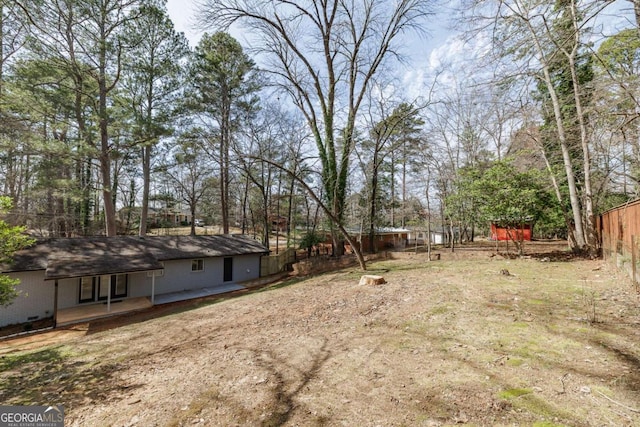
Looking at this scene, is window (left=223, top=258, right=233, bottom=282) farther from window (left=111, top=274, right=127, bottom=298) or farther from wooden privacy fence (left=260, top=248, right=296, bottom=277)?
window (left=111, top=274, right=127, bottom=298)

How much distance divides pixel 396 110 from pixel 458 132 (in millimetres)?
8271

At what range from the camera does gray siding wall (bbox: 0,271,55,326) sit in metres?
9.30

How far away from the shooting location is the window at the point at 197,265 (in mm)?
14123

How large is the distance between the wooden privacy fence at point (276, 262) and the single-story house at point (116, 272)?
28.9 inches

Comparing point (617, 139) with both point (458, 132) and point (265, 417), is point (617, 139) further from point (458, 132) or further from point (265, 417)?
point (458, 132)

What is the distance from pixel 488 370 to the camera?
3.14 metres

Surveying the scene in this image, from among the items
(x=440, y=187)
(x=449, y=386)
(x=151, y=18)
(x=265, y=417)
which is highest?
(x=151, y=18)

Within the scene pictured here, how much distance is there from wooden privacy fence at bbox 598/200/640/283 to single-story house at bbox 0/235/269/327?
1469cm

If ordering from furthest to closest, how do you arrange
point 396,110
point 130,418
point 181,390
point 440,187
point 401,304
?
point 440,187
point 396,110
point 401,304
point 181,390
point 130,418

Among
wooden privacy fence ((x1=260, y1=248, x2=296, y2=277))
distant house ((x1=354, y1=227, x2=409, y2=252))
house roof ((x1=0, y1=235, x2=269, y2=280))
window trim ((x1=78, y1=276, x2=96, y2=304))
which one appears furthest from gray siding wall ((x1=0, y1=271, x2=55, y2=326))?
distant house ((x1=354, y1=227, x2=409, y2=252))

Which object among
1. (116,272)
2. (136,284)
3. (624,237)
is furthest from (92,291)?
(624,237)

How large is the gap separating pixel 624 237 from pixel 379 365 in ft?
24.8

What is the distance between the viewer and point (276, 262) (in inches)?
726

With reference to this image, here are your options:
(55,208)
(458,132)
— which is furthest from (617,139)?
(55,208)
